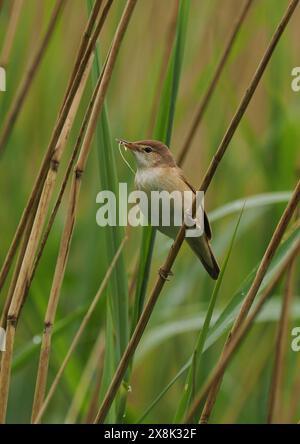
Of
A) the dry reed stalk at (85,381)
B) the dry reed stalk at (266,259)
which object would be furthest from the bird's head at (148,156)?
the dry reed stalk at (266,259)

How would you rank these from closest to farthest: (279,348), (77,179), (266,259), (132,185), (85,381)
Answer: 1. (266,259)
2. (77,179)
3. (279,348)
4. (85,381)
5. (132,185)

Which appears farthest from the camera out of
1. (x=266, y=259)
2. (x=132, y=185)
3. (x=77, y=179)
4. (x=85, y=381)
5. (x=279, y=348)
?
(x=132, y=185)

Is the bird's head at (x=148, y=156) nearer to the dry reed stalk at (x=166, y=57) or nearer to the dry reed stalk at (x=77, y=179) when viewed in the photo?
the dry reed stalk at (x=166, y=57)

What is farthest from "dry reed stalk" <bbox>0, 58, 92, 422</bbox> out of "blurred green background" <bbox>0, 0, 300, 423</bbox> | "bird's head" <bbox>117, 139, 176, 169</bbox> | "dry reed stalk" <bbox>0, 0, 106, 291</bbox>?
"blurred green background" <bbox>0, 0, 300, 423</bbox>

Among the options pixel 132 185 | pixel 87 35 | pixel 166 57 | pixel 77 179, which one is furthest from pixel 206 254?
pixel 87 35

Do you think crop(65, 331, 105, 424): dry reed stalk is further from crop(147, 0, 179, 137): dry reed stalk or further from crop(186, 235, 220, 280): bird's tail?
crop(147, 0, 179, 137): dry reed stalk

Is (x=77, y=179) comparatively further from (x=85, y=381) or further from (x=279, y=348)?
(x=85, y=381)
